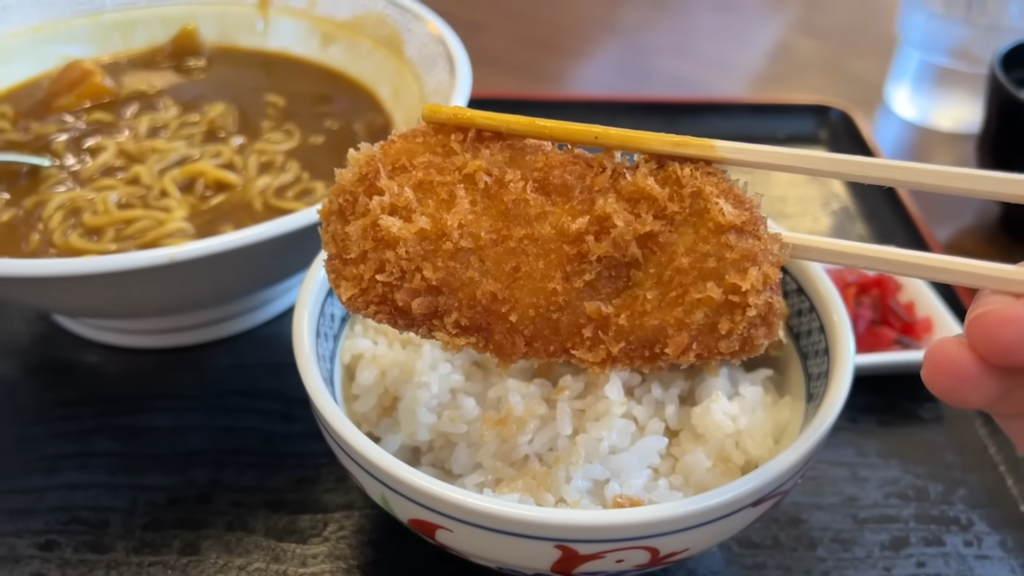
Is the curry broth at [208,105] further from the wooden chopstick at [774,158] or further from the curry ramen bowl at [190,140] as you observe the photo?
the wooden chopstick at [774,158]

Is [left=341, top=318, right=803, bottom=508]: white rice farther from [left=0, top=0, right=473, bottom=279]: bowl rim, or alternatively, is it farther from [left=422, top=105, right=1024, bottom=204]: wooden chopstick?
[left=422, top=105, right=1024, bottom=204]: wooden chopstick

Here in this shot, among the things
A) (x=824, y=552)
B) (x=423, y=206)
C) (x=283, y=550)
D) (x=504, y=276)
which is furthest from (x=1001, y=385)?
(x=283, y=550)

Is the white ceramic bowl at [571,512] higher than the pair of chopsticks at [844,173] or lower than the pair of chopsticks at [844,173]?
lower

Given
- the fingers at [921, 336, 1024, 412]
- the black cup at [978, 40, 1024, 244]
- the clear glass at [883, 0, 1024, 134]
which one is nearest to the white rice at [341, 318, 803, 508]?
the fingers at [921, 336, 1024, 412]

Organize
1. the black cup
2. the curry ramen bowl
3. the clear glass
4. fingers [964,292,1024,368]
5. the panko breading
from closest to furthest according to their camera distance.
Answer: fingers [964,292,1024,368] → the panko breading → the curry ramen bowl → the black cup → the clear glass

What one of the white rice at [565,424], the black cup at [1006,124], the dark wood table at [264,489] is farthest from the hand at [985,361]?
the black cup at [1006,124]

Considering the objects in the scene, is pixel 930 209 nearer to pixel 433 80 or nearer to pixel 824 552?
pixel 824 552
